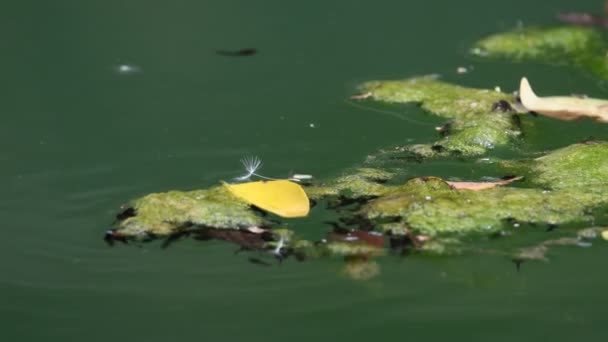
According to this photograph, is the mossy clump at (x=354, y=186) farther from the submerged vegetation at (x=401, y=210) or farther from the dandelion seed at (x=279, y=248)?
the dandelion seed at (x=279, y=248)

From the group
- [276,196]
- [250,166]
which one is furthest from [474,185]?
[250,166]

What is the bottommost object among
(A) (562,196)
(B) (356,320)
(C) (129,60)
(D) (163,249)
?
(B) (356,320)

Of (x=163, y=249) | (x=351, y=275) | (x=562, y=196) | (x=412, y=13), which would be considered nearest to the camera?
(x=351, y=275)

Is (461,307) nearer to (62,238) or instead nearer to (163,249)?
(163,249)

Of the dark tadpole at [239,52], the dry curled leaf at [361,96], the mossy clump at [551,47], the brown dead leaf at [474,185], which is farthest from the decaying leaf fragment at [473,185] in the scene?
the dark tadpole at [239,52]

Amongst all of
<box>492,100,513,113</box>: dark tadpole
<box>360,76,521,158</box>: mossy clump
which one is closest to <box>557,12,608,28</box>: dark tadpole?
<box>360,76,521,158</box>: mossy clump

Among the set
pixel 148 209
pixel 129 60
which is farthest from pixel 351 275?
pixel 129 60
